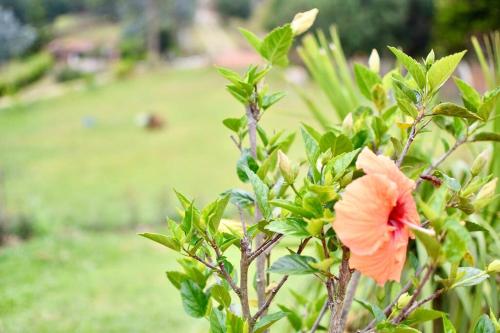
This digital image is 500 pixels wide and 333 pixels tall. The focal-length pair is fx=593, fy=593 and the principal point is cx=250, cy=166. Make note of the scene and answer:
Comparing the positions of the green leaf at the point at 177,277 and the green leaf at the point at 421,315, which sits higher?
the green leaf at the point at 177,277

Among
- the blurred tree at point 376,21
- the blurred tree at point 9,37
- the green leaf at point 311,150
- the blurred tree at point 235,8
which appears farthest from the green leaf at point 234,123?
the blurred tree at point 235,8

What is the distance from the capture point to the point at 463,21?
8.00m

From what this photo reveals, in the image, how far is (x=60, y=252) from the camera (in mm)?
3783

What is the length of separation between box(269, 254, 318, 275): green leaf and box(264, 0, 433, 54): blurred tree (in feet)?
35.5

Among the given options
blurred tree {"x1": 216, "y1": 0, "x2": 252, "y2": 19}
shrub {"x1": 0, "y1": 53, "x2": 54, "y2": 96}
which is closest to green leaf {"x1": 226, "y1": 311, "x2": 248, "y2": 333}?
shrub {"x1": 0, "y1": 53, "x2": 54, "y2": 96}

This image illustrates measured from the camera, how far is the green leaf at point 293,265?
570mm

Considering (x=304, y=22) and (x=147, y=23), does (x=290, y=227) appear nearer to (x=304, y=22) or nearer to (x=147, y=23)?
(x=304, y=22)

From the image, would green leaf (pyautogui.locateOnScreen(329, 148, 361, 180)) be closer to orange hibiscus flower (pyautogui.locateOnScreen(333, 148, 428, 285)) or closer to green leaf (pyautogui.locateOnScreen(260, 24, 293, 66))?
orange hibiscus flower (pyautogui.locateOnScreen(333, 148, 428, 285))

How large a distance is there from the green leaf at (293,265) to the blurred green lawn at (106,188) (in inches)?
26.7

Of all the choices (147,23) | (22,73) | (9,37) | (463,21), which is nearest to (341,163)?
(463,21)

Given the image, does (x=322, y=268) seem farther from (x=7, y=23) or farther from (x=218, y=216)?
(x=7, y=23)

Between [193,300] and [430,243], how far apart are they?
33cm

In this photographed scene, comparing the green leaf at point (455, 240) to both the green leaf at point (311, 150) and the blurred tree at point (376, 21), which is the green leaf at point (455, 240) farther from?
the blurred tree at point (376, 21)

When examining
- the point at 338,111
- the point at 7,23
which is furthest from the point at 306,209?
the point at 7,23
